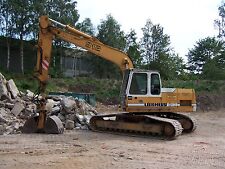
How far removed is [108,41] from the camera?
41438 millimetres

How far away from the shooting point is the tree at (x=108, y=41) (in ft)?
135

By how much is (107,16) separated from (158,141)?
31899 millimetres

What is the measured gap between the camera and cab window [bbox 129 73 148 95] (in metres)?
14.6

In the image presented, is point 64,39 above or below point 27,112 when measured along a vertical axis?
above

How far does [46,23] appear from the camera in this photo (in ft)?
46.9

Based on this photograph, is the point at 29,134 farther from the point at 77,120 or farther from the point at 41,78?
the point at 77,120

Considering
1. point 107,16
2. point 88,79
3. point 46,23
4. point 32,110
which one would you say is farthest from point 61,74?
point 46,23

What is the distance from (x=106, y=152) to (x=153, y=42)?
1397 inches

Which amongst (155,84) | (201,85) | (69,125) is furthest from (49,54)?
(201,85)

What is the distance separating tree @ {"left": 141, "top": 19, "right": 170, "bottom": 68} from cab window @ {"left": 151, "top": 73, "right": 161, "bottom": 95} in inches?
1172

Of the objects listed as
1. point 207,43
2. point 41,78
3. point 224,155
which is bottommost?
point 224,155

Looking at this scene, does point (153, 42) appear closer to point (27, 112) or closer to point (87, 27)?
point (87, 27)

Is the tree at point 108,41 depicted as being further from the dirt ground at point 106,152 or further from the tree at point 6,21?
the dirt ground at point 106,152

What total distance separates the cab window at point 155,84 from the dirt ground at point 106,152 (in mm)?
1733
